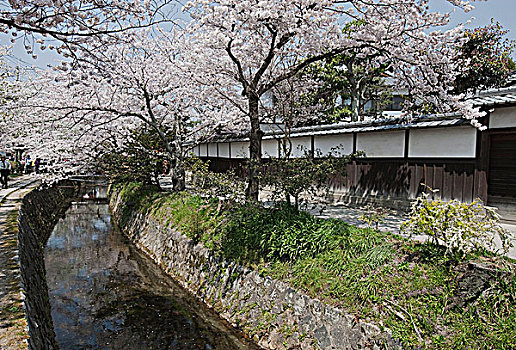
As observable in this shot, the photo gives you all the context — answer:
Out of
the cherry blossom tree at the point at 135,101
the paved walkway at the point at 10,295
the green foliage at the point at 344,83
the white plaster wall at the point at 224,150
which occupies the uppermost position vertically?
the green foliage at the point at 344,83

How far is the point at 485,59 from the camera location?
14773 mm

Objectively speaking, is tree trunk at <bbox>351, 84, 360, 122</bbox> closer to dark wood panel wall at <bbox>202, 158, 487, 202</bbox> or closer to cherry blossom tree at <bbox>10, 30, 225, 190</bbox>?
dark wood panel wall at <bbox>202, 158, 487, 202</bbox>

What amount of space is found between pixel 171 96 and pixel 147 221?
16.5ft

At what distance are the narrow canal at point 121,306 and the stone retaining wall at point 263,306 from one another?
1.00 feet

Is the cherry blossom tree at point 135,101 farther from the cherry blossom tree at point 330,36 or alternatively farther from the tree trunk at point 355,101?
the tree trunk at point 355,101

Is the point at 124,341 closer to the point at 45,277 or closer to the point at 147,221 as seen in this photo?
the point at 45,277

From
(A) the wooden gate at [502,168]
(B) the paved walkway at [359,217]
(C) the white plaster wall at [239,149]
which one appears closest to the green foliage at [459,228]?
(B) the paved walkway at [359,217]

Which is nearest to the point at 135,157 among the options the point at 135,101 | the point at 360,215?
the point at 135,101

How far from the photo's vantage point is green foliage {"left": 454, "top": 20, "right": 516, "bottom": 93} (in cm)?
1469

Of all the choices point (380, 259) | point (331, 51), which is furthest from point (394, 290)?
point (331, 51)

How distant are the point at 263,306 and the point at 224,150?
46.6ft

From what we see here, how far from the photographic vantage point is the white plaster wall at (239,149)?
1766 centimetres

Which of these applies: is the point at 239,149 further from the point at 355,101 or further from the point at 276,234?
the point at 276,234

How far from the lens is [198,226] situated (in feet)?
29.7
